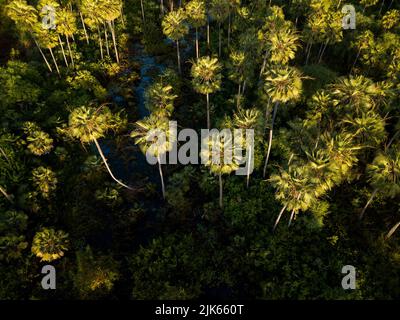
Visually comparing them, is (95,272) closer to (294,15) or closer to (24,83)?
(24,83)

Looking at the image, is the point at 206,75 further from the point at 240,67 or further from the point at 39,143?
the point at 39,143

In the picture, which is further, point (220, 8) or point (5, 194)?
point (220, 8)

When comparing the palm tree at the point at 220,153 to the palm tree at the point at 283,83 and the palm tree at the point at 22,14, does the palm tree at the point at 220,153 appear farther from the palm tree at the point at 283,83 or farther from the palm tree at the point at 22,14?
the palm tree at the point at 22,14

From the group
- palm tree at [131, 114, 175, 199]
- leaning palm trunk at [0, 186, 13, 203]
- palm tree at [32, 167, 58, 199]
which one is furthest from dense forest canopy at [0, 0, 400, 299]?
leaning palm trunk at [0, 186, 13, 203]

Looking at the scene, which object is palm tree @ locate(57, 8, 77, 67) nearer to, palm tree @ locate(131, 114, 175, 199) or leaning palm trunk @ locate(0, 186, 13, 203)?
leaning palm trunk @ locate(0, 186, 13, 203)

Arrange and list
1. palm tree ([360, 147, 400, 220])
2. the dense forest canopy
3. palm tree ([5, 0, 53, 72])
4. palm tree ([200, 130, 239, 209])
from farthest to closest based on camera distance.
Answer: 1. palm tree ([5, 0, 53, 72])
2. the dense forest canopy
3. palm tree ([200, 130, 239, 209])
4. palm tree ([360, 147, 400, 220])

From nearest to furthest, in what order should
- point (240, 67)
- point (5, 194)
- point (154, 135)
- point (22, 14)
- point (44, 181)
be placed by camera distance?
1. point (154, 135)
2. point (5, 194)
3. point (44, 181)
4. point (240, 67)
5. point (22, 14)

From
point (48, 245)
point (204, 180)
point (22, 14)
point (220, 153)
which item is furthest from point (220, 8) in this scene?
point (48, 245)
